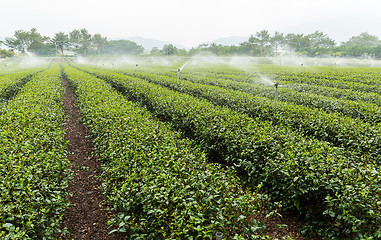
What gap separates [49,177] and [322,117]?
6476 millimetres

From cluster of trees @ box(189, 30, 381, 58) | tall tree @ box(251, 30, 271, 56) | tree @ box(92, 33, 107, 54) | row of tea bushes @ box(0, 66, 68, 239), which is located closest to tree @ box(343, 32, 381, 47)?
cluster of trees @ box(189, 30, 381, 58)

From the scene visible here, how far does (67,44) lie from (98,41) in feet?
47.0

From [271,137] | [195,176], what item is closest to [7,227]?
[195,176]

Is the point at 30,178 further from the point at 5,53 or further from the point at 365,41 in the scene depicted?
the point at 365,41

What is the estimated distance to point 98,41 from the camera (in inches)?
3925

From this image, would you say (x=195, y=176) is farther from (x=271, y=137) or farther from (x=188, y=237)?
(x=271, y=137)

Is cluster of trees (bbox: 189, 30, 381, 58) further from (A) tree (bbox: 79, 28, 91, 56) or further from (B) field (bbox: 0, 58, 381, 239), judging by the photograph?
(B) field (bbox: 0, 58, 381, 239)

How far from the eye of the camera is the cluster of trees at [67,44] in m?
89.3

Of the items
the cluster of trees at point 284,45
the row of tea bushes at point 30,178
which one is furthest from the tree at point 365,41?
the row of tea bushes at point 30,178

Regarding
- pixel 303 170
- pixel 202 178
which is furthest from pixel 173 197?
pixel 303 170

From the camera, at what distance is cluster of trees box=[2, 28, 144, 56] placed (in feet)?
293

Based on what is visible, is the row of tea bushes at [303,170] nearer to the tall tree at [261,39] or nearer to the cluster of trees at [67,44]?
the tall tree at [261,39]

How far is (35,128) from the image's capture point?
16.0ft

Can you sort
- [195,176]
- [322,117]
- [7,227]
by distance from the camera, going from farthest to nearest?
[322,117] → [195,176] → [7,227]
